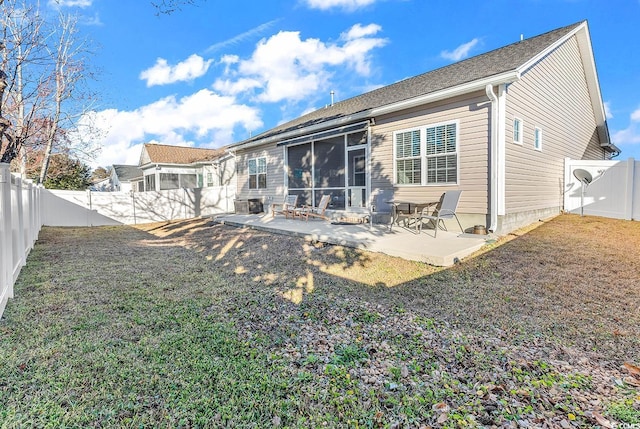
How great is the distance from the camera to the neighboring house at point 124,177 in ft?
106

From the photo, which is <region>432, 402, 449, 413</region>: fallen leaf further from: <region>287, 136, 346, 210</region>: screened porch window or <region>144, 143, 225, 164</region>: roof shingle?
<region>144, 143, 225, 164</region>: roof shingle

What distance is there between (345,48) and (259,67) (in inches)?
190

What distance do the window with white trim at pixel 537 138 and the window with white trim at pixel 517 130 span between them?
3.96ft

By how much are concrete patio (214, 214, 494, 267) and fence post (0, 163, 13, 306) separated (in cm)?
493

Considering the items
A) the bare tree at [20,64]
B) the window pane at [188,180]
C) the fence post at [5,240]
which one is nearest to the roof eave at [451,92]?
the fence post at [5,240]

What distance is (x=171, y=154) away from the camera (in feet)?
79.0

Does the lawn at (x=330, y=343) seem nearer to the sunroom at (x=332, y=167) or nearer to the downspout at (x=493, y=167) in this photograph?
the downspout at (x=493, y=167)

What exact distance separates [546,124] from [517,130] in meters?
2.47

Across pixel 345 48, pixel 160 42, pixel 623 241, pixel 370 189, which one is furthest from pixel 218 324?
pixel 345 48

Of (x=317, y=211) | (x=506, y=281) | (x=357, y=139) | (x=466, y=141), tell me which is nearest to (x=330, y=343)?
(x=506, y=281)

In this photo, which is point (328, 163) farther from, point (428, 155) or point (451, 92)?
point (451, 92)

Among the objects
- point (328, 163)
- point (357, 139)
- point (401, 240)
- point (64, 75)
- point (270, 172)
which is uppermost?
point (64, 75)

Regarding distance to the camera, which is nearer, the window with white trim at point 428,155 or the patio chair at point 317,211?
the window with white trim at point 428,155

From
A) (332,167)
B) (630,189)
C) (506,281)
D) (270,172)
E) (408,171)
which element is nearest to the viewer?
(506,281)
